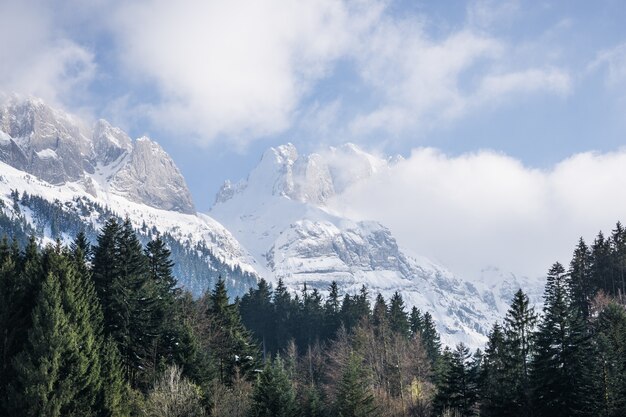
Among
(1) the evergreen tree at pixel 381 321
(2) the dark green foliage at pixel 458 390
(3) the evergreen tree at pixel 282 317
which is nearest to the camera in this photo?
(2) the dark green foliage at pixel 458 390

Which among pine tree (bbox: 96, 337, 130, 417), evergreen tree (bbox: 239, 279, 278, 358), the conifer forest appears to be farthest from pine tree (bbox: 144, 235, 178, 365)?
evergreen tree (bbox: 239, 279, 278, 358)

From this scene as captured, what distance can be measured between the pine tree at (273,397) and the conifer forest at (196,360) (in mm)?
97

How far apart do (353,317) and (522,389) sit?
54.3 meters

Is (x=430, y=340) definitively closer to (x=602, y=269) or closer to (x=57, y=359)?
(x=602, y=269)


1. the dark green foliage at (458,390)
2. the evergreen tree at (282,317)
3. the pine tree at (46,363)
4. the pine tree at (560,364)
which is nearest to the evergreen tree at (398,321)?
the evergreen tree at (282,317)

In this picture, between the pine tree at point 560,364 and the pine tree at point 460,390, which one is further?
the pine tree at point 460,390

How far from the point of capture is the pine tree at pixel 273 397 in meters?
52.9

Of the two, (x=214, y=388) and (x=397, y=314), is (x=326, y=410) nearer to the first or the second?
(x=214, y=388)

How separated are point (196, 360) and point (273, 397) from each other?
9.93 metres

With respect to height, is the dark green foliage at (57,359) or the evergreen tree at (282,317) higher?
the evergreen tree at (282,317)

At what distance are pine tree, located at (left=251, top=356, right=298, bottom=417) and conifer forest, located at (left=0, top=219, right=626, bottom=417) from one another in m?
0.10

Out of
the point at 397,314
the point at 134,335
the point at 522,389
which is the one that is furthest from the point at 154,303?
the point at 397,314

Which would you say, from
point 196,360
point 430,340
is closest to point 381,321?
point 430,340

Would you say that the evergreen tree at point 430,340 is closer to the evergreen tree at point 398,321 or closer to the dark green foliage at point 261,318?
the evergreen tree at point 398,321
